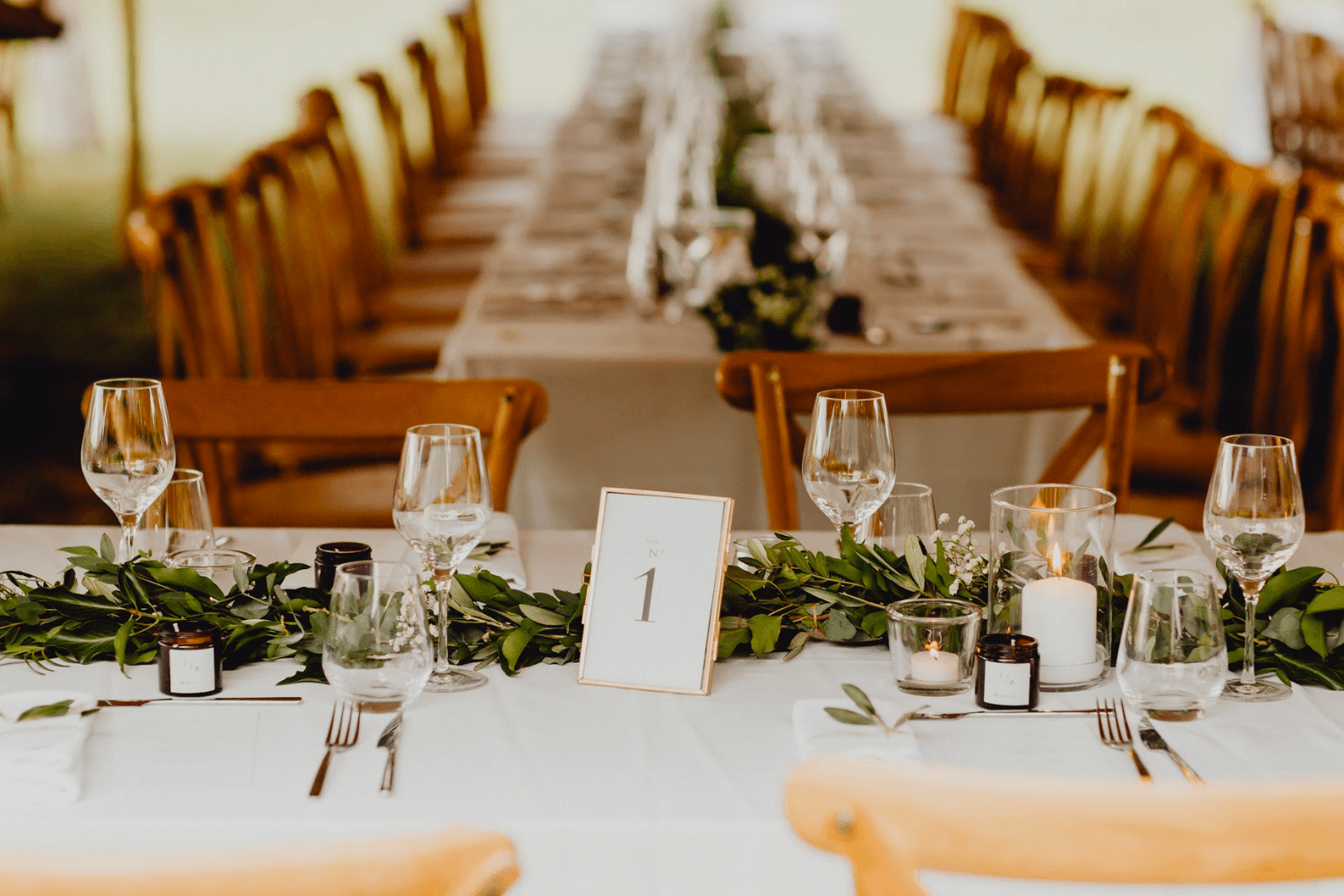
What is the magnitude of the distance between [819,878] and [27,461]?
3.96 metres

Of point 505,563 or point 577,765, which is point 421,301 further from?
point 577,765

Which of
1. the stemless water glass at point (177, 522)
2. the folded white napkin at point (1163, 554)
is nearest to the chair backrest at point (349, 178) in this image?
the stemless water glass at point (177, 522)

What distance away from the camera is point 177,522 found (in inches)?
61.4

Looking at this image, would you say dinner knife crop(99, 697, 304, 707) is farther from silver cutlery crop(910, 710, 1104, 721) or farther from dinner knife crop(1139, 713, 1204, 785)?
dinner knife crop(1139, 713, 1204, 785)

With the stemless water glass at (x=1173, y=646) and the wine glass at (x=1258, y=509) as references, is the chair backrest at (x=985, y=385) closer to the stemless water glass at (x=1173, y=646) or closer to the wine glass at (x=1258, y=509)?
the wine glass at (x=1258, y=509)

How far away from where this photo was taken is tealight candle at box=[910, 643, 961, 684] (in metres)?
1.28

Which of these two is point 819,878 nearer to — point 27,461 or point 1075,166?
point 27,461

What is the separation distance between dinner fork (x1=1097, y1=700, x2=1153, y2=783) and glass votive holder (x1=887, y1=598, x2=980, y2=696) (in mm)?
113

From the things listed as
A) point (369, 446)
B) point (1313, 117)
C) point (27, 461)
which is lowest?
point (27, 461)

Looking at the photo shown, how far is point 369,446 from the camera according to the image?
10.2ft

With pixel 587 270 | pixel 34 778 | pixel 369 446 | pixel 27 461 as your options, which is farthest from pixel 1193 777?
pixel 27 461

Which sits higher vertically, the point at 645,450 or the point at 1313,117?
the point at 1313,117

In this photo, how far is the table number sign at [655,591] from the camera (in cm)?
129

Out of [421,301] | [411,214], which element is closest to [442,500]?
[421,301]
